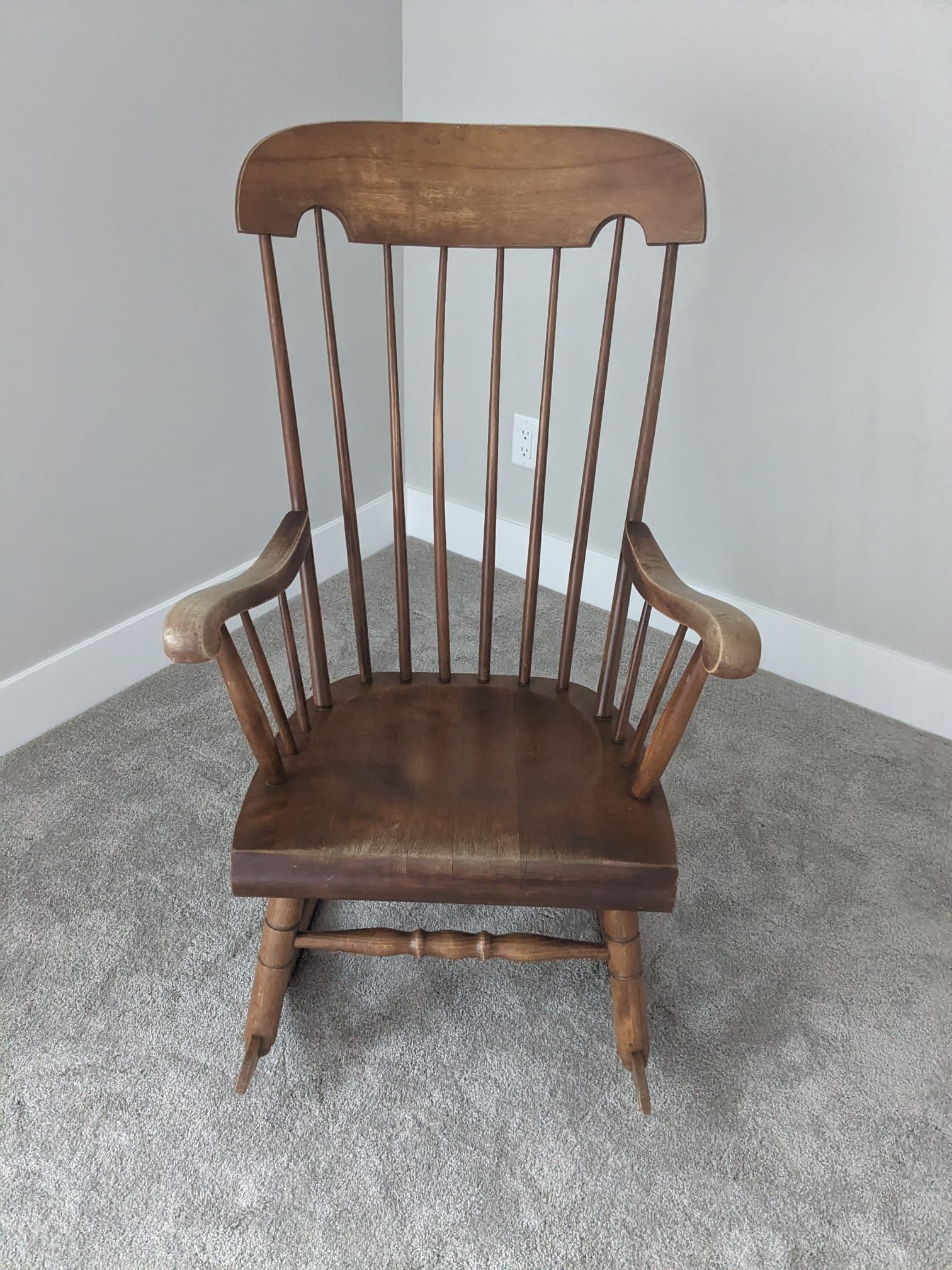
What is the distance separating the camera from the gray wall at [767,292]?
145cm

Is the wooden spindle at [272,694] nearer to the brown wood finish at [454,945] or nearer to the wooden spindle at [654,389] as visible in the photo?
the brown wood finish at [454,945]

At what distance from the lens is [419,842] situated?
2.95 feet

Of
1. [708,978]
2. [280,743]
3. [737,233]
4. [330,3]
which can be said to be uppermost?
[330,3]

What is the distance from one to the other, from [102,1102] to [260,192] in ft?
3.60

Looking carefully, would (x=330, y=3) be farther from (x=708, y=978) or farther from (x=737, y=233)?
(x=708, y=978)

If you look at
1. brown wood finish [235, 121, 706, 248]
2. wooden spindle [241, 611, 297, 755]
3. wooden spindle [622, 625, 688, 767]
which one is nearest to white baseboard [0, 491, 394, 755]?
wooden spindle [241, 611, 297, 755]

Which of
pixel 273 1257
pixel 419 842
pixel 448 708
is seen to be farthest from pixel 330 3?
pixel 273 1257

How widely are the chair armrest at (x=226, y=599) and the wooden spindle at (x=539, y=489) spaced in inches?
12.0

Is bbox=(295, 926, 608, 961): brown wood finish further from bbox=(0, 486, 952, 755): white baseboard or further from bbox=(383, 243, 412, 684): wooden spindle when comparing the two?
bbox=(0, 486, 952, 755): white baseboard

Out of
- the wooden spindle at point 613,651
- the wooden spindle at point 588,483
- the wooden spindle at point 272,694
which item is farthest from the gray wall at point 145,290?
the wooden spindle at point 613,651

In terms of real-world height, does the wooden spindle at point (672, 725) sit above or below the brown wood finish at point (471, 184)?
below

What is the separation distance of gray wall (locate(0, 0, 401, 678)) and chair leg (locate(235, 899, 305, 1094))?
85 cm

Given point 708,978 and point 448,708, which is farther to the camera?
point 708,978

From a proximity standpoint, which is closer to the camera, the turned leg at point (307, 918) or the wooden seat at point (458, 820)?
the wooden seat at point (458, 820)
